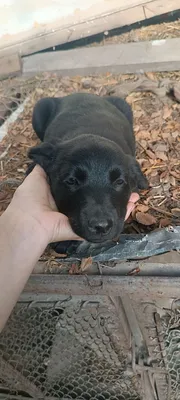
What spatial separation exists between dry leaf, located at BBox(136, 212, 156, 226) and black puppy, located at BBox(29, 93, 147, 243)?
0.15m

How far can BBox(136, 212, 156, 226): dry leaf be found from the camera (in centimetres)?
234

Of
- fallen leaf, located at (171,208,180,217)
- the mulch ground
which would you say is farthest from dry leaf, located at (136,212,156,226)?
fallen leaf, located at (171,208,180,217)

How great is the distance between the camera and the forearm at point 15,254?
165 centimetres

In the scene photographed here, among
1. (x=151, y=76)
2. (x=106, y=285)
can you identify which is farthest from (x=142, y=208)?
(x=151, y=76)

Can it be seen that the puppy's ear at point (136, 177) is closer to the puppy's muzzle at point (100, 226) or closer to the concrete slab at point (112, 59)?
the puppy's muzzle at point (100, 226)

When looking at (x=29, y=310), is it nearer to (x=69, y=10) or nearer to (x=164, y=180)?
(x=164, y=180)

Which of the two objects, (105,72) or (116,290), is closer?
(116,290)

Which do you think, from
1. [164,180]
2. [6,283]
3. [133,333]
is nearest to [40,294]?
[6,283]

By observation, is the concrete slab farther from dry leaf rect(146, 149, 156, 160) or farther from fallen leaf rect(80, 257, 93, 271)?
fallen leaf rect(80, 257, 93, 271)

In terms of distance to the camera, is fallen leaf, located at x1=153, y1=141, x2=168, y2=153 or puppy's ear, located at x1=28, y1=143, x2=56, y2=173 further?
fallen leaf, located at x1=153, y1=141, x2=168, y2=153

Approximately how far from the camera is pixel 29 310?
202 cm

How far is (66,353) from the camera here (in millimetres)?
2197

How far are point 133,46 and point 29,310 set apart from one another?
2.43 metres

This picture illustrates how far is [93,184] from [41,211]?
25cm
